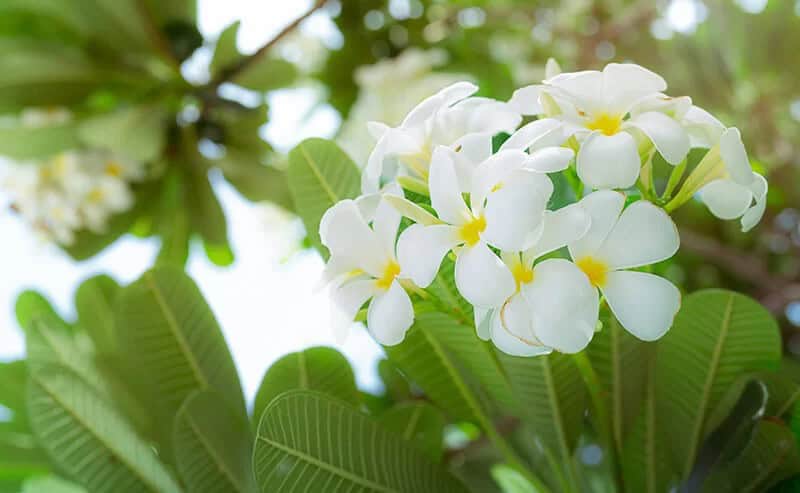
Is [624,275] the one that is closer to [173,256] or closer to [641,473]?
[641,473]

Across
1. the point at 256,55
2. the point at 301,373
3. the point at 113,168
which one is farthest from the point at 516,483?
the point at 113,168

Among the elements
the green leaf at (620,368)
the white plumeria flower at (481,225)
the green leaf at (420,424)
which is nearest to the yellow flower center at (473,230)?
the white plumeria flower at (481,225)

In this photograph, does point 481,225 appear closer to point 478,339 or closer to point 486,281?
point 486,281

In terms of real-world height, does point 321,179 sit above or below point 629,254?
above

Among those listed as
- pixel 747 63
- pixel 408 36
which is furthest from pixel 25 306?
pixel 747 63

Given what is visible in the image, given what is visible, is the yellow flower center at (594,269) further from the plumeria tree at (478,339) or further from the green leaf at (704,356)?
the green leaf at (704,356)

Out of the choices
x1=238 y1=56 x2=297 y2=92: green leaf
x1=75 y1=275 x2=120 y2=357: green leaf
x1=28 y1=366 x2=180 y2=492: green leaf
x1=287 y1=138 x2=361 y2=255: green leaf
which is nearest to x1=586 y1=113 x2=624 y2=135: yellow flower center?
x1=287 y1=138 x2=361 y2=255: green leaf
